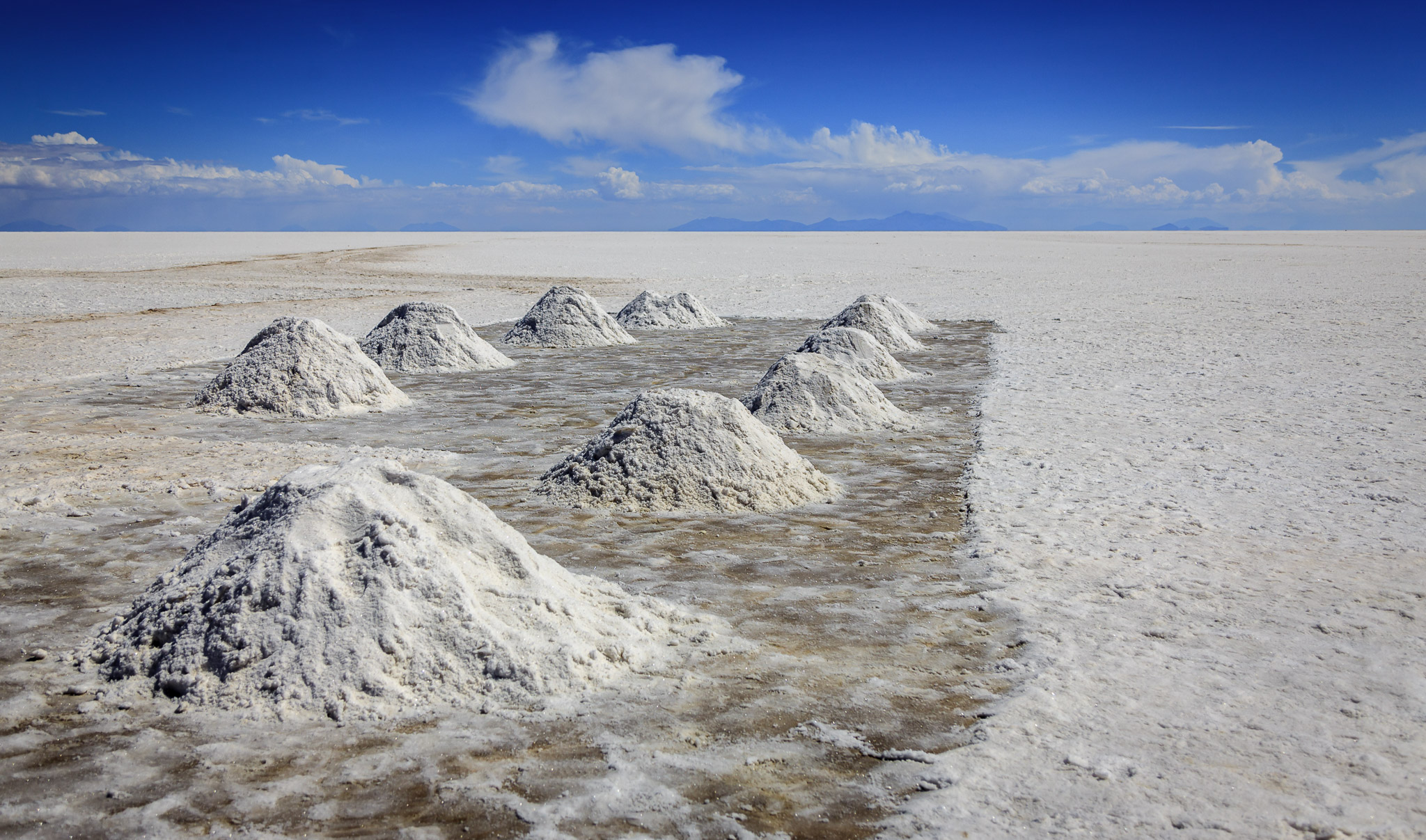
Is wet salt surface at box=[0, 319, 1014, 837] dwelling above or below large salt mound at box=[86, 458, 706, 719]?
below

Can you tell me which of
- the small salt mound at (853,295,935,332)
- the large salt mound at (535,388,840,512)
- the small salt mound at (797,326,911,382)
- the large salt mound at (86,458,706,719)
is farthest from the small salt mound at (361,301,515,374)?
the large salt mound at (86,458,706,719)

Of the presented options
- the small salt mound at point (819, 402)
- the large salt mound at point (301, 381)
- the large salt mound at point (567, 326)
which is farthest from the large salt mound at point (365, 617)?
the large salt mound at point (567, 326)

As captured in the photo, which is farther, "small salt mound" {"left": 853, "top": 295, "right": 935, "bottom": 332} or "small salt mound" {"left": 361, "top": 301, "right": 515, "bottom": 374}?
"small salt mound" {"left": 853, "top": 295, "right": 935, "bottom": 332}

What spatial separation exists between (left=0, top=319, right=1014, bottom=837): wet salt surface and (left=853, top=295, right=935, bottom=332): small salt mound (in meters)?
7.70

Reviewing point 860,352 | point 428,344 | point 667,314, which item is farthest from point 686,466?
point 667,314

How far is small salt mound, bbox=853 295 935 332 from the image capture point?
1401 cm

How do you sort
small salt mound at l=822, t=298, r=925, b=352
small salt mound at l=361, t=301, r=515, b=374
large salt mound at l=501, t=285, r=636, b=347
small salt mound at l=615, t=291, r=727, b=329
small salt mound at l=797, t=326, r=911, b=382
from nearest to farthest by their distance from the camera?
small salt mound at l=797, t=326, r=911, b=382 < small salt mound at l=361, t=301, r=515, b=374 < small salt mound at l=822, t=298, r=925, b=352 < large salt mound at l=501, t=285, r=636, b=347 < small salt mound at l=615, t=291, r=727, b=329

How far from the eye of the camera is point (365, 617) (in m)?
3.30

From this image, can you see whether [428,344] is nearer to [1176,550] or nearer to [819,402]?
[819,402]

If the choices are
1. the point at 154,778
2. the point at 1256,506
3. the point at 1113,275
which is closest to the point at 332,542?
the point at 154,778

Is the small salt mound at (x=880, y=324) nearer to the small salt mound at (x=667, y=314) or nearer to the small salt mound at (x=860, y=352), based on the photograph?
the small salt mound at (x=860, y=352)

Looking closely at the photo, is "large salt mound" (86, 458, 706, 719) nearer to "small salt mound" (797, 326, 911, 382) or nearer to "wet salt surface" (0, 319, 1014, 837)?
"wet salt surface" (0, 319, 1014, 837)

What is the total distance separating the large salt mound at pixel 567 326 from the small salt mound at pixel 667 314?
5.31 feet

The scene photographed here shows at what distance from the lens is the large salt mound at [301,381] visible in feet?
27.8
